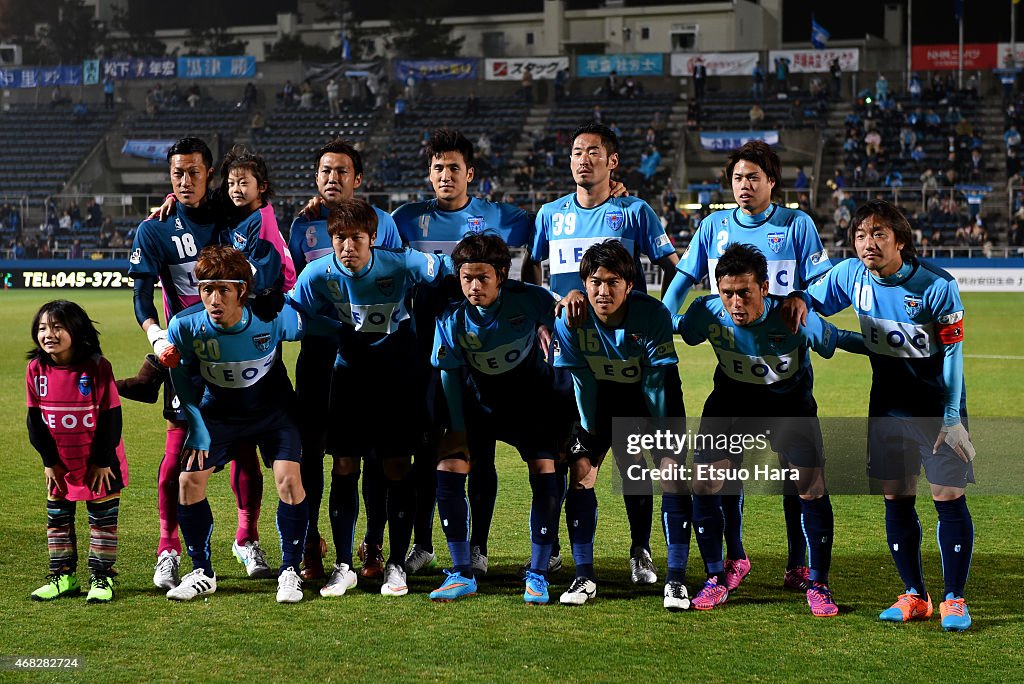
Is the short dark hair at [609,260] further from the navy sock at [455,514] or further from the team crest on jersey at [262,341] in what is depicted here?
the team crest on jersey at [262,341]

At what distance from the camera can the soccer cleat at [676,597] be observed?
512cm

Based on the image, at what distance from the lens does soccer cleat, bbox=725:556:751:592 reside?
5.48 meters

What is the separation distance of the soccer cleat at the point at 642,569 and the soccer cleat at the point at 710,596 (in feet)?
1.27

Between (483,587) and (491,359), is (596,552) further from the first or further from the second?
(491,359)

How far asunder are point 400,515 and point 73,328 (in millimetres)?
1776

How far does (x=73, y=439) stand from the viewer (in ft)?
17.6

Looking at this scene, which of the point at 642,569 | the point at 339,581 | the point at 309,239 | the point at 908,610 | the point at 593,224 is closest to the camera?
the point at 908,610

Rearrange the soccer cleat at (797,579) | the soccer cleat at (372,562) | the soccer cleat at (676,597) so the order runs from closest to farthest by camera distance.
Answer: the soccer cleat at (676,597)
the soccer cleat at (797,579)
the soccer cleat at (372,562)

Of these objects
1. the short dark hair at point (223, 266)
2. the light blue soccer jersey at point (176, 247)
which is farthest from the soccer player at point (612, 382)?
the light blue soccer jersey at point (176, 247)

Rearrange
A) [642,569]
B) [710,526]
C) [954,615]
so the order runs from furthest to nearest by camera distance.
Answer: [642,569]
[710,526]
[954,615]

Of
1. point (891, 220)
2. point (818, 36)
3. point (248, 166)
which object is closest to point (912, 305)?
point (891, 220)

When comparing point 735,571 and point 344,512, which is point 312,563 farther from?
point 735,571

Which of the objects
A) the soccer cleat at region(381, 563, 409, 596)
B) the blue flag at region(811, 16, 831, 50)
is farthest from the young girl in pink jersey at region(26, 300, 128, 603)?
the blue flag at region(811, 16, 831, 50)

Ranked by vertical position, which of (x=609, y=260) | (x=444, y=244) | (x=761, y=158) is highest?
(x=761, y=158)
